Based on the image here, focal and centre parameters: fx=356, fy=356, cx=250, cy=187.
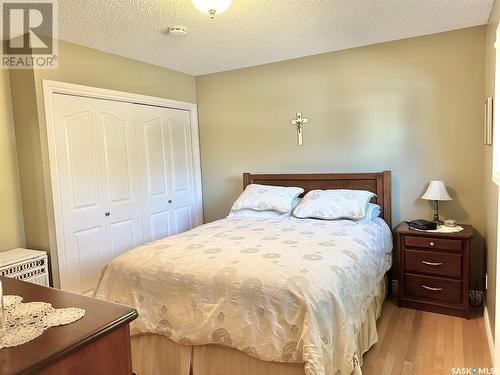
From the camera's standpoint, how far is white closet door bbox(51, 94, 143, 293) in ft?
9.67

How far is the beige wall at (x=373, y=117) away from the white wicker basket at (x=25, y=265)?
205cm

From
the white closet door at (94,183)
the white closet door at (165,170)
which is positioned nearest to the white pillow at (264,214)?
the white closet door at (165,170)

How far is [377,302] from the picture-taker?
2631 mm

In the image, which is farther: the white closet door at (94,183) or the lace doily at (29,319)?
the white closet door at (94,183)

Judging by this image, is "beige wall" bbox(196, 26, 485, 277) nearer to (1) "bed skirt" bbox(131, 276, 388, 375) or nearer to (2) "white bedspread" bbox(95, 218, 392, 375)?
(2) "white bedspread" bbox(95, 218, 392, 375)

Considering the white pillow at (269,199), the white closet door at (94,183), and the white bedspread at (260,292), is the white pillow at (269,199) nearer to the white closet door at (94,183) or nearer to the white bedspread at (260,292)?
the white bedspread at (260,292)

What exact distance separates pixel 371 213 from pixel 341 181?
50cm

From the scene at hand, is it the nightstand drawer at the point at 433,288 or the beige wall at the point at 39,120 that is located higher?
the beige wall at the point at 39,120

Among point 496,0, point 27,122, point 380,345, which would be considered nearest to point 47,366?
point 380,345

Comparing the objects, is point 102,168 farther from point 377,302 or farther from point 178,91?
point 377,302

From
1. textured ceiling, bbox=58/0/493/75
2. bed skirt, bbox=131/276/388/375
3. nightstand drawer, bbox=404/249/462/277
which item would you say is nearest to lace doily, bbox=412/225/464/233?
nightstand drawer, bbox=404/249/462/277

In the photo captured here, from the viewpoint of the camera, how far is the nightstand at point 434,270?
267cm

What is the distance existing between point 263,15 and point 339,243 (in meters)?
1.69

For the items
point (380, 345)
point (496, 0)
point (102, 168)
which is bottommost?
point (380, 345)
